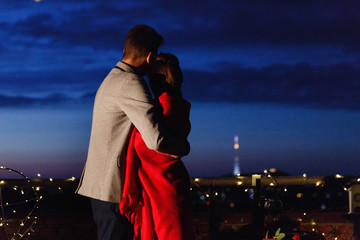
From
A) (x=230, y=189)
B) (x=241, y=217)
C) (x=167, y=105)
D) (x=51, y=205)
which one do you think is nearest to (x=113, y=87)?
(x=167, y=105)

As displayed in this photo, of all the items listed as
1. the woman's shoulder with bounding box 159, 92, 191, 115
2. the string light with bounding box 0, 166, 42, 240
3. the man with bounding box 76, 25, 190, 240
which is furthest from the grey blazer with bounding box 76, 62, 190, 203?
the string light with bounding box 0, 166, 42, 240

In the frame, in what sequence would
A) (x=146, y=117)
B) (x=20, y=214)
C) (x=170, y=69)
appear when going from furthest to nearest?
(x=20, y=214), (x=170, y=69), (x=146, y=117)

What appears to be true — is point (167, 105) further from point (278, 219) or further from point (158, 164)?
point (278, 219)

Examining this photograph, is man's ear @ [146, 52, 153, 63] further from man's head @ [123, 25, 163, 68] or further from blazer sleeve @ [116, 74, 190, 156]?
blazer sleeve @ [116, 74, 190, 156]

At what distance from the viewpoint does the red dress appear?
228 centimetres

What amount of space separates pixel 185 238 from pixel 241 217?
12.7ft

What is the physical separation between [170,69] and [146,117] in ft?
1.44

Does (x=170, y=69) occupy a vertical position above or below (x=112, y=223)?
above

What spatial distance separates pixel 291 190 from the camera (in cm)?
578

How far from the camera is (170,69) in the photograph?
99.3 inches

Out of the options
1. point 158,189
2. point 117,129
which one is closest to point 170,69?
point 117,129

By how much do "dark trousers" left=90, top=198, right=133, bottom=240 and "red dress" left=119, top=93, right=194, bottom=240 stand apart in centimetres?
3

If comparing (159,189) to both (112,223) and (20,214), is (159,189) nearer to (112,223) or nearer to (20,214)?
(112,223)

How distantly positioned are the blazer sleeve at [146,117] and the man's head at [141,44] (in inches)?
6.3
